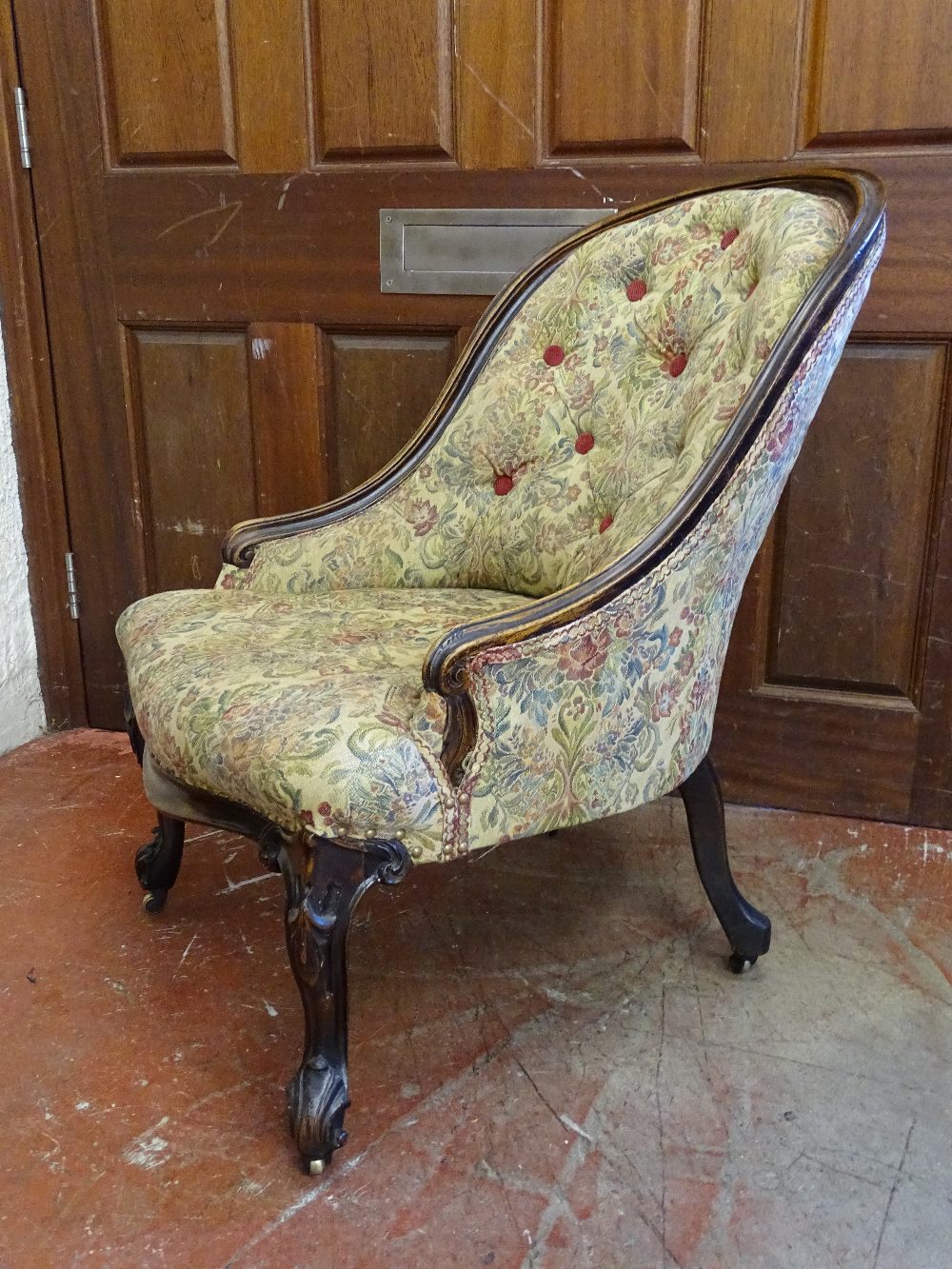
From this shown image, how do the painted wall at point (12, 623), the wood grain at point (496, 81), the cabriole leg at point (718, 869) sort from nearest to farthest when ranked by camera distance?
the cabriole leg at point (718, 869) < the wood grain at point (496, 81) < the painted wall at point (12, 623)

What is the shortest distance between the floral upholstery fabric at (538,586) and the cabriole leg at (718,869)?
0.36 feet

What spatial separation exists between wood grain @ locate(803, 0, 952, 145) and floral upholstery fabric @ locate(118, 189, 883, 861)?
1.23 feet

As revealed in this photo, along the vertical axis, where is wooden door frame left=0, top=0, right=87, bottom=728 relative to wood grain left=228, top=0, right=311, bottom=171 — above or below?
below

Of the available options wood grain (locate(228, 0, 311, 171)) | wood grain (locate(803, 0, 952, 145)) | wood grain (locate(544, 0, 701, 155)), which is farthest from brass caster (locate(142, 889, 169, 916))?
wood grain (locate(803, 0, 952, 145))

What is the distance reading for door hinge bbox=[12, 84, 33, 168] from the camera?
6.30 ft

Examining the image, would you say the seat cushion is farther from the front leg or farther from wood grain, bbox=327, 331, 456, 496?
wood grain, bbox=327, 331, 456, 496

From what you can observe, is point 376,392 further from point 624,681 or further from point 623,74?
point 624,681

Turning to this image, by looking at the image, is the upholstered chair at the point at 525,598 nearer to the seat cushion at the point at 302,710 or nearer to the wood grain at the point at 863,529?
the seat cushion at the point at 302,710

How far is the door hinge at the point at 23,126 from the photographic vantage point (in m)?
→ 1.92

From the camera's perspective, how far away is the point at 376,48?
174 centimetres

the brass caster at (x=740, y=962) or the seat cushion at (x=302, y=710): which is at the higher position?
the seat cushion at (x=302, y=710)

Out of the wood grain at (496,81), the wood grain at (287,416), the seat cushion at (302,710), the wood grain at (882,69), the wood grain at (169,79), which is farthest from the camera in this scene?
the wood grain at (287,416)

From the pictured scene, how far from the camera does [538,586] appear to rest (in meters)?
1.49

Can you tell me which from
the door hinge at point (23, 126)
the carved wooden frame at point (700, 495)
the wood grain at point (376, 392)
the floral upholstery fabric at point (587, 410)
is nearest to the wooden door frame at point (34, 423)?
the door hinge at point (23, 126)
